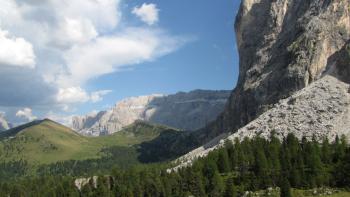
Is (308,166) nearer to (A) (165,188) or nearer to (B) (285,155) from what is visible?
(B) (285,155)

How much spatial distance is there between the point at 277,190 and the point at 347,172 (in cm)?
2276

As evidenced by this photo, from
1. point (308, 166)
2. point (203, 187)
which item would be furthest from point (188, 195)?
point (308, 166)

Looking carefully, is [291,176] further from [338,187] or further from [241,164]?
[241,164]

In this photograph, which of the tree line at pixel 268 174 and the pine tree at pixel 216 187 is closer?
the tree line at pixel 268 174

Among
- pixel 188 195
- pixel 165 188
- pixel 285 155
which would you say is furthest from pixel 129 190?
pixel 285 155

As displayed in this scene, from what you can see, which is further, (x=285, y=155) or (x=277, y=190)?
(x=285, y=155)

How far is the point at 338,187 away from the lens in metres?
146

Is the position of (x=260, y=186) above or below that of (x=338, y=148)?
below

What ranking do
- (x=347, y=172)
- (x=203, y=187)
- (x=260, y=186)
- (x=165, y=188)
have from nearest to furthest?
(x=347, y=172), (x=260, y=186), (x=203, y=187), (x=165, y=188)

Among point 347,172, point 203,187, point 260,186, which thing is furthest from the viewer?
point 203,187

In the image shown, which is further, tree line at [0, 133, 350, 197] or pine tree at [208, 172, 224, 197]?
pine tree at [208, 172, 224, 197]

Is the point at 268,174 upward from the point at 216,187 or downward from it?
upward

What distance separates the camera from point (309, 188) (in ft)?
489

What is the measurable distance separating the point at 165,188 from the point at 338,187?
236 ft
